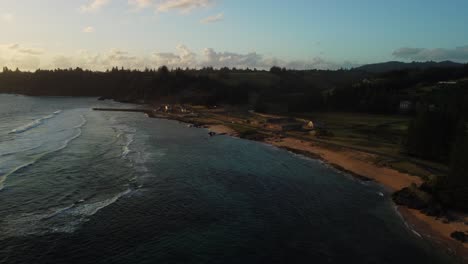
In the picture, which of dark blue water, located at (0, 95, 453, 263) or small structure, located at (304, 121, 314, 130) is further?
small structure, located at (304, 121, 314, 130)

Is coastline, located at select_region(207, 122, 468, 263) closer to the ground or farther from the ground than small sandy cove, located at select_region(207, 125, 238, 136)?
closer to the ground

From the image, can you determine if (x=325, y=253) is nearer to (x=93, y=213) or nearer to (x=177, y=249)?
(x=177, y=249)

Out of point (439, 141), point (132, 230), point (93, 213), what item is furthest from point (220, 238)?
point (439, 141)

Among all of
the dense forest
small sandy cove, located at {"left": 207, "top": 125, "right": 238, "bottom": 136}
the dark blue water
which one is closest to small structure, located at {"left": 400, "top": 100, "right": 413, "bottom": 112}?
the dense forest

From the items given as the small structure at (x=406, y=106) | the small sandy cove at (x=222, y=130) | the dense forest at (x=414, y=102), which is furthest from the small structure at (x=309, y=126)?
the small structure at (x=406, y=106)

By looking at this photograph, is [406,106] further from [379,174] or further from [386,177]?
[386,177]

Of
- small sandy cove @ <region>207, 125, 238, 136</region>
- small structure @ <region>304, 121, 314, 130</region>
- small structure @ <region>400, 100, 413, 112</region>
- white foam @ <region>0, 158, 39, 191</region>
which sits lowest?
white foam @ <region>0, 158, 39, 191</region>

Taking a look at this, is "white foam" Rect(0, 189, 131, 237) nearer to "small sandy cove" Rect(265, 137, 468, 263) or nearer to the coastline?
the coastline
